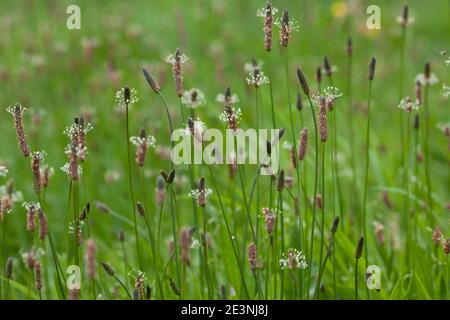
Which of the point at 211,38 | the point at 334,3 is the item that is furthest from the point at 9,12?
the point at 334,3

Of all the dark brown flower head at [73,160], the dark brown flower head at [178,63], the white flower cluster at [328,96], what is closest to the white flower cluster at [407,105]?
the white flower cluster at [328,96]

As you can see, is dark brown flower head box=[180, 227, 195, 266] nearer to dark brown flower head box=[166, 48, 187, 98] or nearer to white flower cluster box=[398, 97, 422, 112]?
dark brown flower head box=[166, 48, 187, 98]

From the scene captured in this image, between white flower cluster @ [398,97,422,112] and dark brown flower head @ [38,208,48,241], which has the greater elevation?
white flower cluster @ [398,97,422,112]

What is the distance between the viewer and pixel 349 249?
1938 millimetres

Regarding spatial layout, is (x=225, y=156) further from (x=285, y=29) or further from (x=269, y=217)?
(x=285, y=29)

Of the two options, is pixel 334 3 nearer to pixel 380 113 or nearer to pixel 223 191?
pixel 380 113

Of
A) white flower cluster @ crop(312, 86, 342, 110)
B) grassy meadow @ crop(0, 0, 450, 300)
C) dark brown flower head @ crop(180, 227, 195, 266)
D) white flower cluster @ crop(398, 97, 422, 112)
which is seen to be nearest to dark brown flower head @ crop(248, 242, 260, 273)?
grassy meadow @ crop(0, 0, 450, 300)

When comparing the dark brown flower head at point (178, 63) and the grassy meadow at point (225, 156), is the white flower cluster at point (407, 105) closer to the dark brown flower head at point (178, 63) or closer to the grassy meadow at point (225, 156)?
the grassy meadow at point (225, 156)

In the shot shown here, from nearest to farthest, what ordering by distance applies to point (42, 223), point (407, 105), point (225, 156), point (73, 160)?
point (73, 160) → point (42, 223) → point (407, 105) → point (225, 156)

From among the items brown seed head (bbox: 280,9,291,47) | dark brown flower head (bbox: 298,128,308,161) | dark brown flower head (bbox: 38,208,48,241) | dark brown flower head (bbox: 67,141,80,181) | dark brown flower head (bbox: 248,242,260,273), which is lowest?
dark brown flower head (bbox: 248,242,260,273)

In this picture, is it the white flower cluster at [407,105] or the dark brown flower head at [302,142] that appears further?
the white flower cluster at [407,105]

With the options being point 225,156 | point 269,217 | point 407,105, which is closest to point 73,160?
point 269,217

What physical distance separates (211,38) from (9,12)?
1.49 m

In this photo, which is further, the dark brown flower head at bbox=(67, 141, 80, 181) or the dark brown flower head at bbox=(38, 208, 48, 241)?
the dark brown flower head at bbox=(38, 208, 48, 241)
